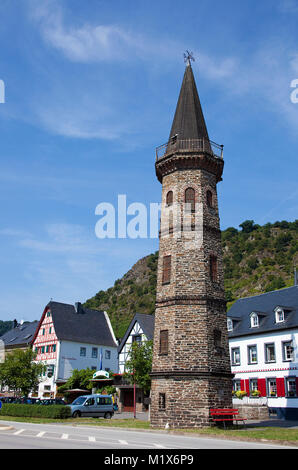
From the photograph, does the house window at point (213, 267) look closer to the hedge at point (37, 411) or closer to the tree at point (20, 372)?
the hedge at point (37, 411)

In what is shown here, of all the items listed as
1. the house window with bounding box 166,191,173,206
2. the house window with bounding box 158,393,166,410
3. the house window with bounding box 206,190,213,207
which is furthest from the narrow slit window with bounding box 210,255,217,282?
the house window with bounding box 158,393,166,410

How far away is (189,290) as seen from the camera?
26.4 m

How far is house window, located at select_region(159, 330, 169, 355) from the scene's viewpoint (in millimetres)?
26125

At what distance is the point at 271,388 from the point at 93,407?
14960mm

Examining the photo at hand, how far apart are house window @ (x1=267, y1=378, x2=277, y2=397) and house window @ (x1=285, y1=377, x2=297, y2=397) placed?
5.01 feet

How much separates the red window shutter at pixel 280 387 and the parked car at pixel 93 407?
1350 cm

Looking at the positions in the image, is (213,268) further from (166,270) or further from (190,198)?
(190,198)

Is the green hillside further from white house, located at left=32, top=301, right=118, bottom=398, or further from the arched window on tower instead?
the arched window on tower

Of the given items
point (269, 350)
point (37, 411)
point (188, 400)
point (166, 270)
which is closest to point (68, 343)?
point (37, 411)

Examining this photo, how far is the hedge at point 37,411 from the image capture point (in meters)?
30.9

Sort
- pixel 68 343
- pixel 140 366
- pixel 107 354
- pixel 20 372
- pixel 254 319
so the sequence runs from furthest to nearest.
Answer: pixel 107 354, pixel 68 343, pixel 20 372, pixel 254 319, pixel 140 366

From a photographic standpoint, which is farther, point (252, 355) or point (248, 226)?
point (248, 226)
